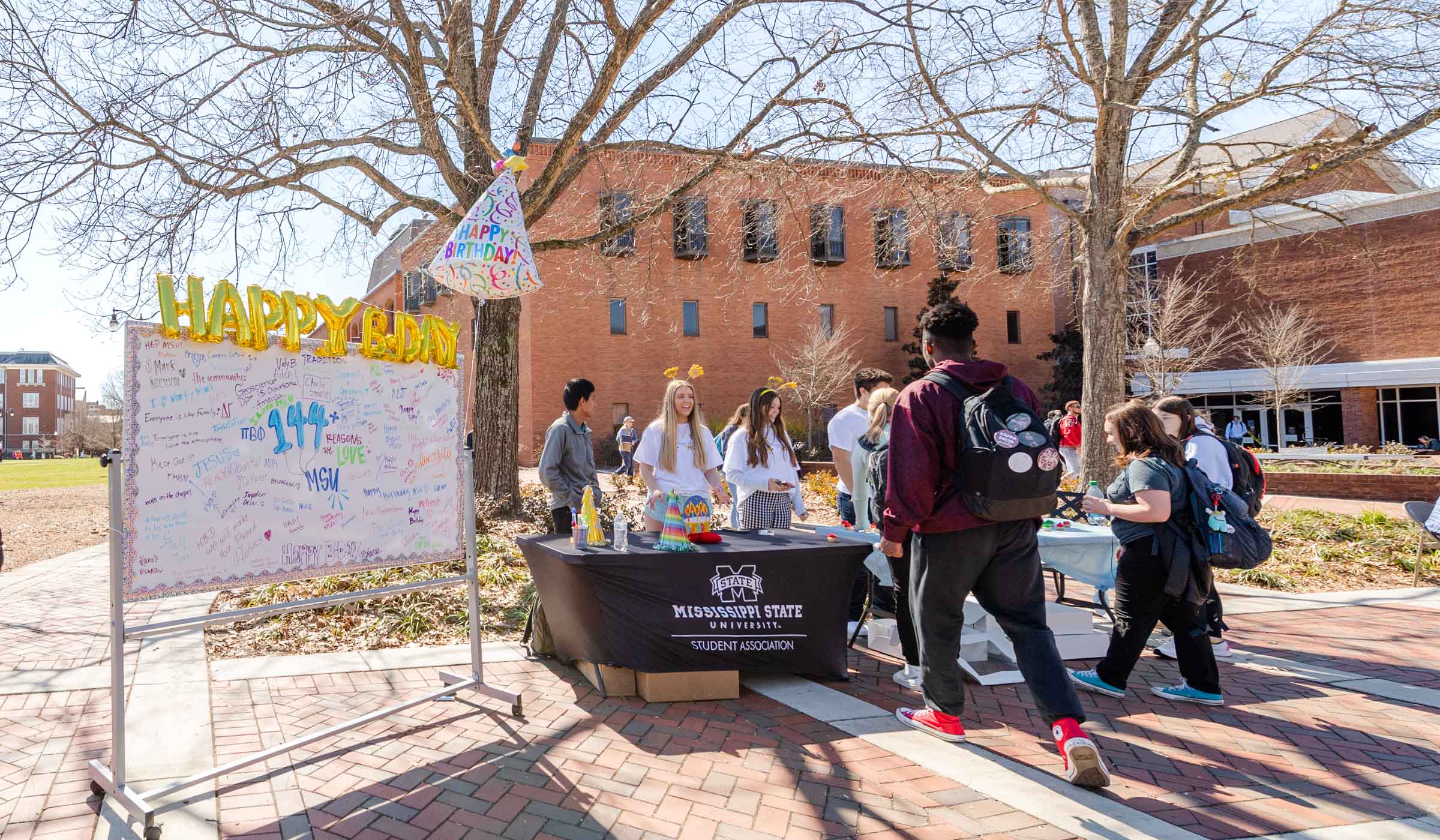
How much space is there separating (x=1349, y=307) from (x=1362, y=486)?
2001cm

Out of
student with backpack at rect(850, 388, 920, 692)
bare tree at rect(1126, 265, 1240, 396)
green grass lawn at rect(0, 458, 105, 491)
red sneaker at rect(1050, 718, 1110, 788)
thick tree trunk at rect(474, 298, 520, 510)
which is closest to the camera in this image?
red sneaker at rect(1050, 718, 1110, 788)

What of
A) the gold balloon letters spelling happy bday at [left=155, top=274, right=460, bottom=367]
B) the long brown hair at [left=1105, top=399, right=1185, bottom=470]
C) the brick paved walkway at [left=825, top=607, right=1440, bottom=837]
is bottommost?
the brick paved walkway at [left=825, top=607, right=1440, bottom=837]

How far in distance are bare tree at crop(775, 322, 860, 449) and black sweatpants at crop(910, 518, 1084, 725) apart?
25.2 m

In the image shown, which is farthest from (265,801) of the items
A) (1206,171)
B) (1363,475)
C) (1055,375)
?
(1055,375)

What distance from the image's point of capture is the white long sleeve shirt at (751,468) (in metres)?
6.02

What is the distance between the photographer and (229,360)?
3.51 meters

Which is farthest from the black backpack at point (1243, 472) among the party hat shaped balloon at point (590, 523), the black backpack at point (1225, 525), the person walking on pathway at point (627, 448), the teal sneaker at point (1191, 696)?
the person walking on pathway at point (627, 448)

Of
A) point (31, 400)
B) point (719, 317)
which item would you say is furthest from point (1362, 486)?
point (31, 400)

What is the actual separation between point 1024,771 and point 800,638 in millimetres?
1375

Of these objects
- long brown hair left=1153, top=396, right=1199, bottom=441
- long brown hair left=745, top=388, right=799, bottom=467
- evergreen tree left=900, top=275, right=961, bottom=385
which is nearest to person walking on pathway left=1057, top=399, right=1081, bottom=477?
long brown hair left=1153, top=396, right=1199, bottom=441

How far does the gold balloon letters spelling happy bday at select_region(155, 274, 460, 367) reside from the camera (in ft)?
10.8

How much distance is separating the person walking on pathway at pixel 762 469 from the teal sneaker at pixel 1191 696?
2604mm

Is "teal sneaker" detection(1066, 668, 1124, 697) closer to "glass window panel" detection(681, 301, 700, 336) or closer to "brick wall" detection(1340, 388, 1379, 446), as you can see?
"glass window panel" detection(681, 301, 700, 336)

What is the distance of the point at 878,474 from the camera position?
176 inches
